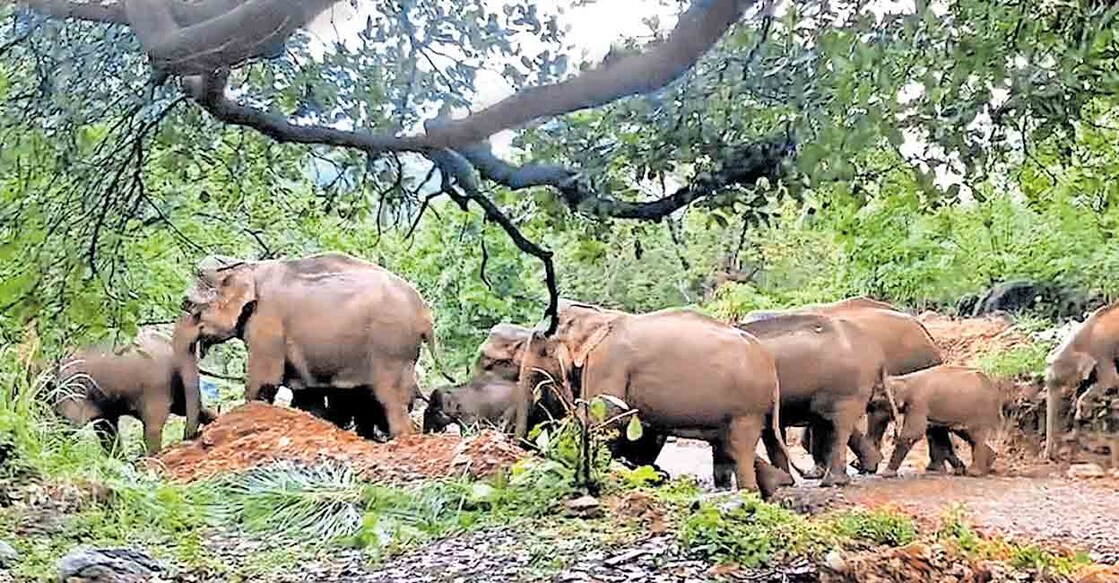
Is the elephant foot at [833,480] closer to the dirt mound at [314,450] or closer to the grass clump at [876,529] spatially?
the dirt mound at [314,450]

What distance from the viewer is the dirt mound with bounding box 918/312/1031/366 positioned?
12.8 meters

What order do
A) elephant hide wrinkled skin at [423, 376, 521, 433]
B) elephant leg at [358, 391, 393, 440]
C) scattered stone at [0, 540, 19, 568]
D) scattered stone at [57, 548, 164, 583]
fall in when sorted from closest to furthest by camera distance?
scattered stone at [57, 548, 164, 583] < scattered stone at [0, 540, 19, 568] < elephant leg at [358, 391, 393, 440] < elephant hide wrinkled skin at [423, 376, 521, 433]

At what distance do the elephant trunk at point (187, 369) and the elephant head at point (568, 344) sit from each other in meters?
2.14

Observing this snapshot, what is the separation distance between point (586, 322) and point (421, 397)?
2.75 m

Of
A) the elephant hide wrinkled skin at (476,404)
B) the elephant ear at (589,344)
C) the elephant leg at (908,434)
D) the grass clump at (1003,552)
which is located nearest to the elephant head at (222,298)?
the elephant hide wrinkled skin at (476,404)

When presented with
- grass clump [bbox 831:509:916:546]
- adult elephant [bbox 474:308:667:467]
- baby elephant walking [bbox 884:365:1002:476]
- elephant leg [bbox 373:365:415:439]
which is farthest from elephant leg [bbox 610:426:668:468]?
grass clump [bbox 831:509:916:546]

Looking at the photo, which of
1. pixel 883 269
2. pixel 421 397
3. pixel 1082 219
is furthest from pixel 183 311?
pixel 883 269

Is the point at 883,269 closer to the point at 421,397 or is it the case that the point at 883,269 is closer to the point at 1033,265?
the point at 1033,265

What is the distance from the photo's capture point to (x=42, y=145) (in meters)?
3.55

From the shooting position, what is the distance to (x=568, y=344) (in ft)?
24.5

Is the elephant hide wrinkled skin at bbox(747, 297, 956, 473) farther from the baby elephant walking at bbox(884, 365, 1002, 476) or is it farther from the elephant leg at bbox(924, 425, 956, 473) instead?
the baby elephant walking at bbox(884, 365, 1002, 476)

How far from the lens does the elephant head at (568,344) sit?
7.41m

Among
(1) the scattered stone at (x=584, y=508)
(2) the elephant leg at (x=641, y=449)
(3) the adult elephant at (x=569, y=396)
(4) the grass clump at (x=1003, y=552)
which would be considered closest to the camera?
(4) the grass clump at (x=1003, y=552)

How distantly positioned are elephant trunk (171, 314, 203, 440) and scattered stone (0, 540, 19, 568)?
3.86 metres
